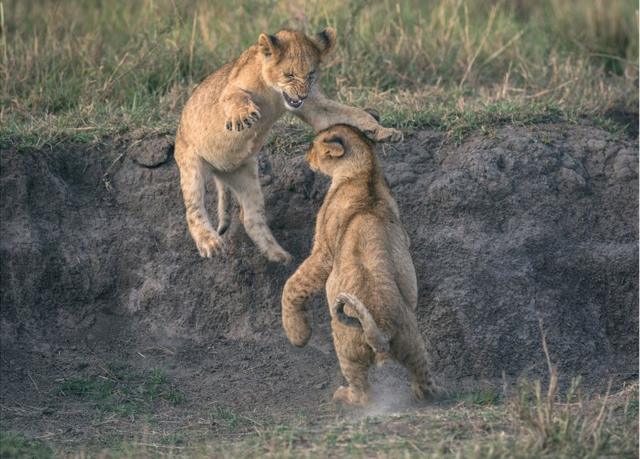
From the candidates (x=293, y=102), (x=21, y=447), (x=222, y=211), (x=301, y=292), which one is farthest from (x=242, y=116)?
(x=21, y=447)

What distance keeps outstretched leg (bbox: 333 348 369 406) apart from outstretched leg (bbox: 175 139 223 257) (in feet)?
4.87

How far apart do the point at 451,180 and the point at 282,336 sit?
1635 millimetres

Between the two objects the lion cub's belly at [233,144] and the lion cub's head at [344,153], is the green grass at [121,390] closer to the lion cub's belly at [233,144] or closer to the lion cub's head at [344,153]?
the lion cub's belly at [233,144]

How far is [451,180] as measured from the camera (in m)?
8.20

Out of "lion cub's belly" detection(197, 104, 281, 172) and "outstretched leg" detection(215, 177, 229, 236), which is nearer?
"lion cub's belly" detection(197, 104, 281, 172)

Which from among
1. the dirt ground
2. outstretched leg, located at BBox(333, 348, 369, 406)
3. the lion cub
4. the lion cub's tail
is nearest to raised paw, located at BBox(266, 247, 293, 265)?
the dirt ground

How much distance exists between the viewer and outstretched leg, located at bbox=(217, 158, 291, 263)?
806cm

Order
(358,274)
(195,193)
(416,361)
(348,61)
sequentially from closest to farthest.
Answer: (358,274) → (416,361) → (195,193) → (348,61)

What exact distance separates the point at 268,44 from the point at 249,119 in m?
0.52

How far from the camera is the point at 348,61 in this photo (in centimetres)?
1030

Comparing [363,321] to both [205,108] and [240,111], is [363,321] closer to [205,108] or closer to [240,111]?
[240,111]

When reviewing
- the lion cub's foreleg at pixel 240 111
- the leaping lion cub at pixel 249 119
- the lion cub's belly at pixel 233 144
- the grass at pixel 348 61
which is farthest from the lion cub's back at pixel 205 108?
the grass at pixel 348 61

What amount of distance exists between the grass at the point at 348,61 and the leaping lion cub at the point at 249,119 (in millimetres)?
932

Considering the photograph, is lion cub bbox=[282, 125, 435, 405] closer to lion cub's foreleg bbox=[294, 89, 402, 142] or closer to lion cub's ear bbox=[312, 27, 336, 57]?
lion cub's foreleg bbox=[294, 89, 402, 142]
